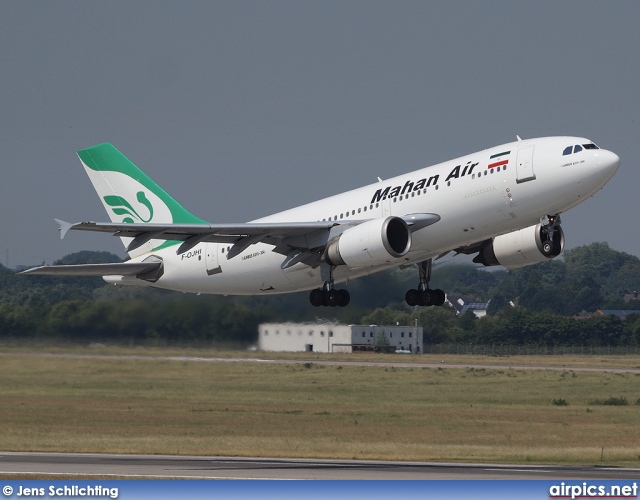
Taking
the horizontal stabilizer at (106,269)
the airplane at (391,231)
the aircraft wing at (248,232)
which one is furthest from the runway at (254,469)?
the horizontal stabilizer at (106,269)

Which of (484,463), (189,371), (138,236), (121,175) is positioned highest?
(121,175)

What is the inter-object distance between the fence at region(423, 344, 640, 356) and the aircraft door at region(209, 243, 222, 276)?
164 feet

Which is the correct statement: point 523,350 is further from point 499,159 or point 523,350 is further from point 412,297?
point 499,159

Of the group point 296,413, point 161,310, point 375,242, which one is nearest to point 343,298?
point 375,242

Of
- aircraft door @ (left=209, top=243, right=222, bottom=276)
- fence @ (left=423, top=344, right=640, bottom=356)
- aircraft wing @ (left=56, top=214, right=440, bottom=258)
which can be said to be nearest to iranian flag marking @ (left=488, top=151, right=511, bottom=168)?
aircraft wing @ (left=56, top=214, right=440, bottom=258)

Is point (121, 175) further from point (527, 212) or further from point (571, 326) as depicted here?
point (571, 326)

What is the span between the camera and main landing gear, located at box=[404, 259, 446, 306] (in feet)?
141

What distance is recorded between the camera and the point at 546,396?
65000 millimetres

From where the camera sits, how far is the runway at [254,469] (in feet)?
108

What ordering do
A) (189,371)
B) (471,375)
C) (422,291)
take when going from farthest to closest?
(471,375), (189,371), (422,291)

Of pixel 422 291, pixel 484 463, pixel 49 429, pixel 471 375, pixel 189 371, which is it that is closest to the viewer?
pixel 484 463

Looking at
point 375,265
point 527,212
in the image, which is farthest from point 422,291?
point 527,212

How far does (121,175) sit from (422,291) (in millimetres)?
14557

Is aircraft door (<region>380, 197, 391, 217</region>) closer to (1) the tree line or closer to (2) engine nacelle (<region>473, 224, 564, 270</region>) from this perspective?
(2) engine nacelle (<region>473, 224, 564, 270</region>)
